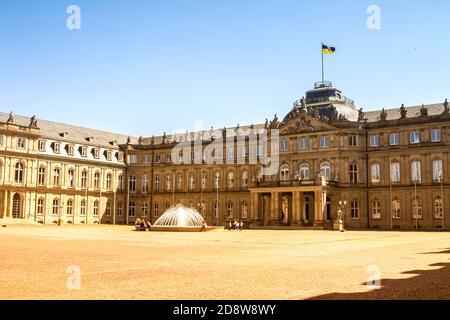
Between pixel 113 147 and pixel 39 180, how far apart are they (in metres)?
16.3

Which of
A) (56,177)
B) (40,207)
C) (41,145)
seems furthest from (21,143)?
(40,207)

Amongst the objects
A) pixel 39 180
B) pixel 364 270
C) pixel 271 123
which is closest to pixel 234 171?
pixel 271 123

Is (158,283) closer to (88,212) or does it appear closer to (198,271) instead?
(198,271)

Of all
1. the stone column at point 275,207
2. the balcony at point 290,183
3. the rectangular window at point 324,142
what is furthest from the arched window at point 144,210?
the rectangular window at point 324,142

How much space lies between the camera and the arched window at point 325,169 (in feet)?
231

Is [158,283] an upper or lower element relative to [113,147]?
lower

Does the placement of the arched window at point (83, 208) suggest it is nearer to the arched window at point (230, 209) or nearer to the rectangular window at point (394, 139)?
the arched window at point (230, 209)

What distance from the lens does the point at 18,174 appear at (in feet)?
240

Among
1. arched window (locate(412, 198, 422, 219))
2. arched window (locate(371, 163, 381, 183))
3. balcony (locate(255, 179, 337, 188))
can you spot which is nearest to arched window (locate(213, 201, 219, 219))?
balcony (locate(255, 179, 337, 188))

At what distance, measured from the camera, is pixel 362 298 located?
11.0 m

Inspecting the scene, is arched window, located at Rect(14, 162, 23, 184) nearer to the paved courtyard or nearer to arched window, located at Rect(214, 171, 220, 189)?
arched window, located at Rect(214, 171, 220, 189)

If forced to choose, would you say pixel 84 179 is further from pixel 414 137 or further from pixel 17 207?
pixel 414 137

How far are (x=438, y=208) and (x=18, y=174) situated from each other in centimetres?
5731
